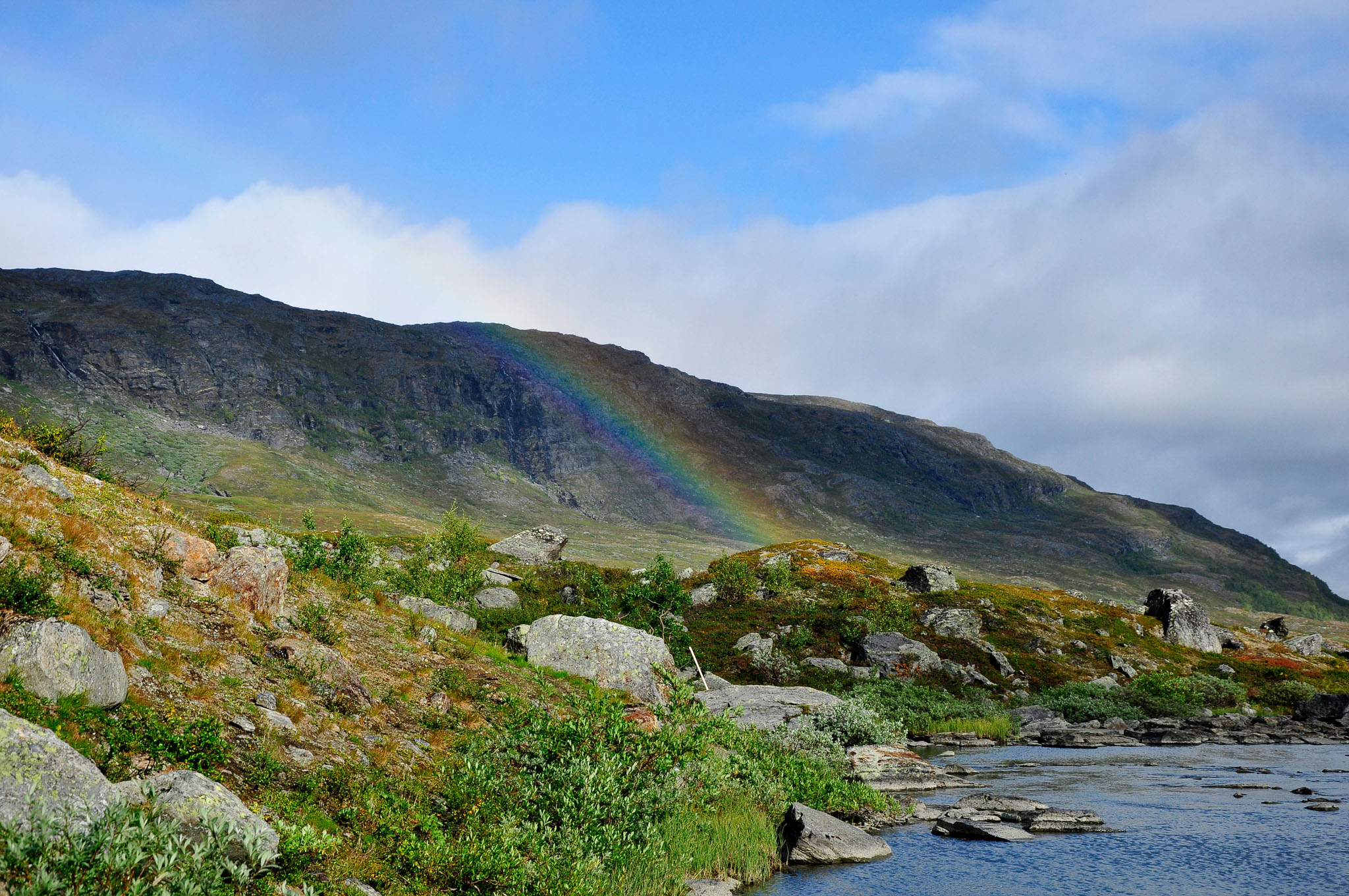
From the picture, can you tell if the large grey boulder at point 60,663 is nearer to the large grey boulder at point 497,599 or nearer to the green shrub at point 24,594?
the green shrub at point 24,594

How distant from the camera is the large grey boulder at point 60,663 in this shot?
11.4 m

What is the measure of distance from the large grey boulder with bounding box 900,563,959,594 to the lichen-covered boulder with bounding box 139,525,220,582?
84.6 metres

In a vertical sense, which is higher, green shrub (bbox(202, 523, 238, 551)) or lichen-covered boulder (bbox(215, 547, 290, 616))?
green shrub (bbox(202, 523, 238, 551))

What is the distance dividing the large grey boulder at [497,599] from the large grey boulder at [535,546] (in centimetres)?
2073

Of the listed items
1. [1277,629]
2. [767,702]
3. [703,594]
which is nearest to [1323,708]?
[767,702]

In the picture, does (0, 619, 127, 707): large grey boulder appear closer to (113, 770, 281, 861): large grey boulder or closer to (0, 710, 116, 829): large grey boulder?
(0, 710, 116, 829): large grey boulder

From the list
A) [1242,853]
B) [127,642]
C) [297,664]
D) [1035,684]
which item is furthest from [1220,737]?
[127,642]

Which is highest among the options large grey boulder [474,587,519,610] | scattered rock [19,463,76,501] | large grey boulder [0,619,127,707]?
scattered rock [19,463,76,501]

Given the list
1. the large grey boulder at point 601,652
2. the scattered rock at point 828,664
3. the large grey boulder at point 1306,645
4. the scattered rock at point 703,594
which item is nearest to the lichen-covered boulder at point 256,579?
the large grey boulder at point 601,652

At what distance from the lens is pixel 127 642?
47.5 ft

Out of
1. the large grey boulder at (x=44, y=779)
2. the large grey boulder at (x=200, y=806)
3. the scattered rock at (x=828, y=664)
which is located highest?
the large grey boulder at (x=44, y=779)

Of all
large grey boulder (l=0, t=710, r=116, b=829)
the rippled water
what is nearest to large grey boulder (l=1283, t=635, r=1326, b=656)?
the rippled water

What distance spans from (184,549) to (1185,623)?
108 metres

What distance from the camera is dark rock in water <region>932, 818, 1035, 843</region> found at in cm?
2608
